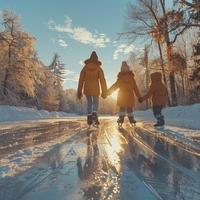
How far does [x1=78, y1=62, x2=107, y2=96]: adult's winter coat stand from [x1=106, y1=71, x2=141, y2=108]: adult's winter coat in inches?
23.7

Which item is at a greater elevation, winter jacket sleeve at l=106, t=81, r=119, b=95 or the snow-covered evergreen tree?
the snow-covered evergreen tree

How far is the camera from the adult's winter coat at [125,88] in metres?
6.22

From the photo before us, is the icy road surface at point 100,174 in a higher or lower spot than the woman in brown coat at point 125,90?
lower

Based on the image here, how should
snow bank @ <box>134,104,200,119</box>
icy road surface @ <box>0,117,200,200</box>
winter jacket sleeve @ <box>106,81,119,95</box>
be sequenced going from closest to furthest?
icy road surface @ <box>0,117,200,200</box>
winter jacket sleeve @ <box>106,81,119,95</box>
snow bank @ <box>134,104,200,119</box>

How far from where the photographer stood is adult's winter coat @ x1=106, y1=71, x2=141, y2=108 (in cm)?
622

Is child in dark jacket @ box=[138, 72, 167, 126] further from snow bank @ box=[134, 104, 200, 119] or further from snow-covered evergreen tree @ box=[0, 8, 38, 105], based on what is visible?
snow-covered evergreen tree @ box=[0, 8, 38, 105]

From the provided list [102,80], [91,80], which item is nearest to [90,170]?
[91,80]

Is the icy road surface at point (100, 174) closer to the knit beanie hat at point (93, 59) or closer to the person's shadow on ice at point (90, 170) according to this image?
the person's shadow on ice at point (90, 170)

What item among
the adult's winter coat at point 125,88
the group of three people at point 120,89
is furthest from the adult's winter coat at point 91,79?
the adult's winter coat at point 125,88

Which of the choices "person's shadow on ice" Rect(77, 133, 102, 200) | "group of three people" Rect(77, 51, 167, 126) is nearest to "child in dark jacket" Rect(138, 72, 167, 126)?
"group of three people" Rect(77, 51, 167, 126)

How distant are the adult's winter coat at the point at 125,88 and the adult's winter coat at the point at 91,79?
1.97 feet

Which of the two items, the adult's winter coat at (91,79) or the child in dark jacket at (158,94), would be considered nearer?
the child in dark jacket at (158,94)

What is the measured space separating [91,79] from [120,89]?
3.66 ft

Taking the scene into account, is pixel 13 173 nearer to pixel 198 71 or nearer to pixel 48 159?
pixel 48 159
